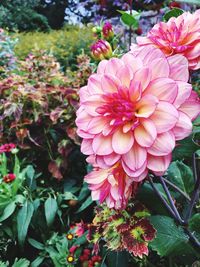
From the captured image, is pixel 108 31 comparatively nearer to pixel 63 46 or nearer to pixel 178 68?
pixel 178 68

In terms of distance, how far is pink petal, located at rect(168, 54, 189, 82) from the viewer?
62 cm

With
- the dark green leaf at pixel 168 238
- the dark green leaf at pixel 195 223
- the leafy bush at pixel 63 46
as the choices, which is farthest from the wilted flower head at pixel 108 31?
the leafy bush at pixel 63 46

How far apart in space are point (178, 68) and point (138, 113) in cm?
9

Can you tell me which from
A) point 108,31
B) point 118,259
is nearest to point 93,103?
point 118,259

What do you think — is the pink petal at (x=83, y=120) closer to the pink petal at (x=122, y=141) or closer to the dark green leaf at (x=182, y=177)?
the pink petal at (x=122, y=141)

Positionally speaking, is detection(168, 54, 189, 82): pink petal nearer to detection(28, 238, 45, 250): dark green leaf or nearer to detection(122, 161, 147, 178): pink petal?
detection(122, 161, 147, 178): pink petal

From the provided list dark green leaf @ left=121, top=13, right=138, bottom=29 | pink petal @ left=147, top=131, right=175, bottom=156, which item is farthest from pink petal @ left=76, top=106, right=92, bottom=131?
dark green leaf @ left=121, top=13, right=138, bottom=29

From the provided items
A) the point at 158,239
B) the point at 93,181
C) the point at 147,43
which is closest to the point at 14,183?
the point at 158,239

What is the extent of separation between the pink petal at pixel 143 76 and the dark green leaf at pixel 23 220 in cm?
112

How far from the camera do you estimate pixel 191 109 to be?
61cm

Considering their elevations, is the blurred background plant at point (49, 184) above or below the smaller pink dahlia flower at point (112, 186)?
below

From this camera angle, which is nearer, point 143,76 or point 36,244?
point 143,76

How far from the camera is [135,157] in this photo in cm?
59

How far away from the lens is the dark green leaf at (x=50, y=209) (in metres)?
1.68
